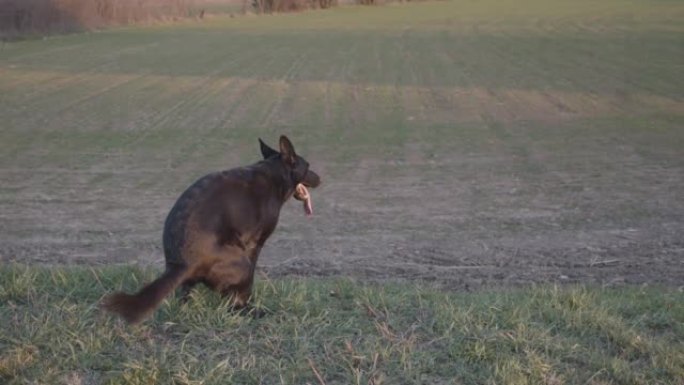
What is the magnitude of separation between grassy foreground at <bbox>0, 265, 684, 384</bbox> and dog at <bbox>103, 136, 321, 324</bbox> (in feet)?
0.65

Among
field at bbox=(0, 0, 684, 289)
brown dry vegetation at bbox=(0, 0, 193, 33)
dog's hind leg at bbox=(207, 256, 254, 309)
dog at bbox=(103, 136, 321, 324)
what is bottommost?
brown dry vegetation at bbox=(0, 0, 193, 33)

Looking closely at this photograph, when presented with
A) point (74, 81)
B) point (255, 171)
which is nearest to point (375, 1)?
point (74, 81)

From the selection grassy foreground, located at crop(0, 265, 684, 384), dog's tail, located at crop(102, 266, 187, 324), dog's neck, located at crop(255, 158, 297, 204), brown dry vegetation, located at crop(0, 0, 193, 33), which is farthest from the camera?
brown dry vegetation, located at crop(0, 0, 193, 33)

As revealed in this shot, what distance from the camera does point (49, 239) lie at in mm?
13453

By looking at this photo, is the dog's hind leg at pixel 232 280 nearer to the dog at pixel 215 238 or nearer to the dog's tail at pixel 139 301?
the dog at pixel 215 238

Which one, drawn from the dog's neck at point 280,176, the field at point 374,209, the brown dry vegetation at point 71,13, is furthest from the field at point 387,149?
the brown dry vegetation at point 71,13

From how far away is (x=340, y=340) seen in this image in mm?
6160

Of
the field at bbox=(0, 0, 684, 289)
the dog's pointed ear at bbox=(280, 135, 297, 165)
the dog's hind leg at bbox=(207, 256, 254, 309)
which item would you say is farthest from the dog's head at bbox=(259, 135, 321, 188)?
the field at bbox=(0, 0, 684, 289)

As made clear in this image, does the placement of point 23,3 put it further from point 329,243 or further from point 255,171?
point 255,171

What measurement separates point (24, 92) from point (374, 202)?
19.0 metres

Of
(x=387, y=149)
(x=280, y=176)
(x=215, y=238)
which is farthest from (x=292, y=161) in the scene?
(x=387, y=149)

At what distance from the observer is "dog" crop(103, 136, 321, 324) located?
628 centimetres

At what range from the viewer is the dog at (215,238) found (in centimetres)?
628

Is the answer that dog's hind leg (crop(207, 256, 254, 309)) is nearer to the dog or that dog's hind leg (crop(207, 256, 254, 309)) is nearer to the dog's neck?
the dog
